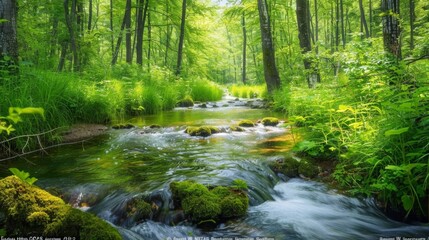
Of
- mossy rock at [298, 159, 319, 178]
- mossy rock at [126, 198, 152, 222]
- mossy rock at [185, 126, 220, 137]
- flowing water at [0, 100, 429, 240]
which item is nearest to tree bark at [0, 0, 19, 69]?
flowing water at [0, 100, 429, 240]

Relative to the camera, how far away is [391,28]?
4453 mm

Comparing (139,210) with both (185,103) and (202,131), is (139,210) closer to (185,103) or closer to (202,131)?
(202,131)

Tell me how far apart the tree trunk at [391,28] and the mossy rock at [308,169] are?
81.0 inches

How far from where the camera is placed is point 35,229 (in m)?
2.02

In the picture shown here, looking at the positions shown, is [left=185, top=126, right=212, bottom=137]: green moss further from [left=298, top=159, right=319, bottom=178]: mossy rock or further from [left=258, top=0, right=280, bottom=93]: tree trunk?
[left=258, top=0, right=280, bottom=93]: tree trunk

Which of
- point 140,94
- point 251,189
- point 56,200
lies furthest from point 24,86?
point 140,94

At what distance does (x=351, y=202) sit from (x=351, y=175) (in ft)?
1.27

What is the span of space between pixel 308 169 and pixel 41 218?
3.14m

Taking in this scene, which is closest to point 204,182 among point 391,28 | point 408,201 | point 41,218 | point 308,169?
point 308,169

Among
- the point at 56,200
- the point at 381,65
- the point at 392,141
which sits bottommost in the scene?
the point at 56,200

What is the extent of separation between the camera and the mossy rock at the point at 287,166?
13.1ft

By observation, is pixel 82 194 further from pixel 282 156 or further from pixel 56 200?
pixel 282 156

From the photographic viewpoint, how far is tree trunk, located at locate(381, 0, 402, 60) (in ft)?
14.3

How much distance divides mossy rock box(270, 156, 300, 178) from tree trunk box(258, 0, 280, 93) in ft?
24.5
